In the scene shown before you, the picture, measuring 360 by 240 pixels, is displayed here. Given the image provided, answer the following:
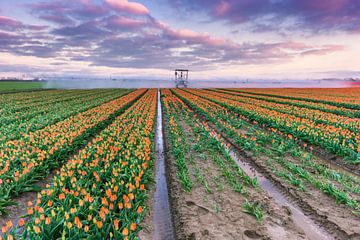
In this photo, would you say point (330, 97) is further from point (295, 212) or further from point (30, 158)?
point (30, 158)

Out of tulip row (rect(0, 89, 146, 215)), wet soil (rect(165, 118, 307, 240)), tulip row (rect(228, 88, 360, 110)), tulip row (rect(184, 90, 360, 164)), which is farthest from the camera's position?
tulip row (rect(228, 88, 360, 110))

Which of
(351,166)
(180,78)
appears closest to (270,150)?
(351,166)

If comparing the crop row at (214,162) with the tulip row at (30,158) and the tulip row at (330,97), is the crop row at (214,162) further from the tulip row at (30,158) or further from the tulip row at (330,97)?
the tulip row at (330,97)

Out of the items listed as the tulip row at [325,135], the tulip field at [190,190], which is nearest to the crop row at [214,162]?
the tulip field at [190,190]

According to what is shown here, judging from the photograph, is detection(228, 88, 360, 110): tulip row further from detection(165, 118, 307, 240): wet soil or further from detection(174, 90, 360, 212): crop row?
detection(165, 118, 307, 240): wet soil

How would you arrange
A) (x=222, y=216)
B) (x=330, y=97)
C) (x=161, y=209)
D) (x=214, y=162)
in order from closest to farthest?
1. (x=222, y=216)
2. (x=161, y=209)
3. (x=214, y=162)
4. (x=330, y=97)

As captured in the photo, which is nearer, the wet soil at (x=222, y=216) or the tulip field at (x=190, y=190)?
the tulip field at (x=190, y=190)

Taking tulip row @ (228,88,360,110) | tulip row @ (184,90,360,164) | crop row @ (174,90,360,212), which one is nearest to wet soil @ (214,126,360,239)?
crop row @ (174,90,360,212)

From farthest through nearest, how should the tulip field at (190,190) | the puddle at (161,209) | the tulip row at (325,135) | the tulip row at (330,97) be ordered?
the tulip row at (330,97) < the tulip row at (325,135) < the puddle at (161,209) < the tulip field at (190,190)

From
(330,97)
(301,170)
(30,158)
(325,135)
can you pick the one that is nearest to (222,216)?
(301,170)

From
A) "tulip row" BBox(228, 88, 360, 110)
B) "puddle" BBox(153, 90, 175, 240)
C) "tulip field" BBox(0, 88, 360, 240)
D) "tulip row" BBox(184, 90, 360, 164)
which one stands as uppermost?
"tulip row" BBox(228, 88, 360, 110)

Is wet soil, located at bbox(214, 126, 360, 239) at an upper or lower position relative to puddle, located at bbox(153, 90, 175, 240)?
upper

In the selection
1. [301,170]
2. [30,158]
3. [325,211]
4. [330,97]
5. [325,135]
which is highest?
[330,97]

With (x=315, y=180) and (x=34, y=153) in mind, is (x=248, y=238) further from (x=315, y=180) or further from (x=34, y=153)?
(x=34, y=153)
